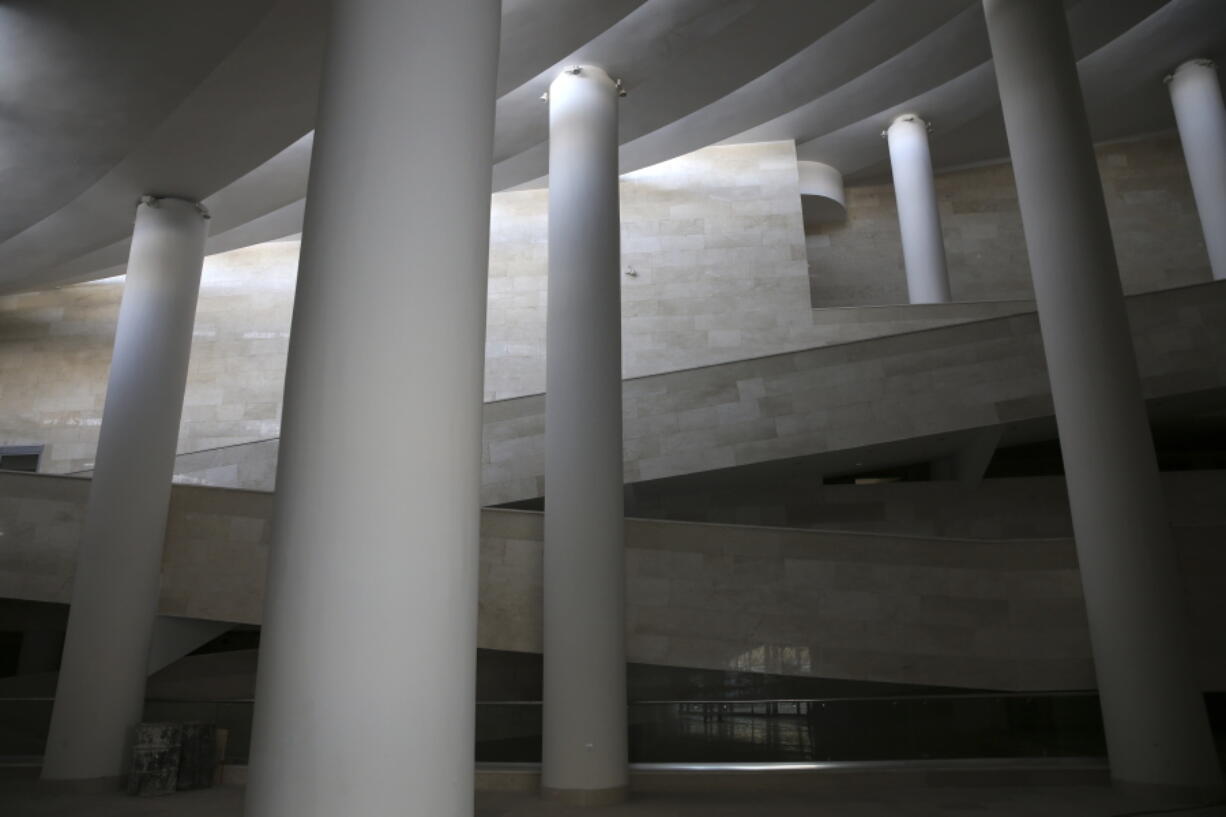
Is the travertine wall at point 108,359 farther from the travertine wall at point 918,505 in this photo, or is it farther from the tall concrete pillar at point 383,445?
the tall concrete pillar at point 383,445

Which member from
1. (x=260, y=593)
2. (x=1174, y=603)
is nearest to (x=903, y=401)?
(x=1174, y=603)

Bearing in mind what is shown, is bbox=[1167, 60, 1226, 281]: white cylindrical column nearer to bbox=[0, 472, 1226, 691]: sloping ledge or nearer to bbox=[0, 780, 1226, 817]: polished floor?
bbox=[0, 472, 1226, 691]: sloping ledge

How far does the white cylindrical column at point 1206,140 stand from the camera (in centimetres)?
1876

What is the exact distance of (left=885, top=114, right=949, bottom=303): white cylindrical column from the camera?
67.3 ft

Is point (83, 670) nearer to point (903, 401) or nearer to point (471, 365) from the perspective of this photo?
point (471, 365)

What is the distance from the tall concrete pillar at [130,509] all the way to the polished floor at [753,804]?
2.95ft

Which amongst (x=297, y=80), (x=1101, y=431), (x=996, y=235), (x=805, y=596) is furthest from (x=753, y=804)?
(x=996, y=235)

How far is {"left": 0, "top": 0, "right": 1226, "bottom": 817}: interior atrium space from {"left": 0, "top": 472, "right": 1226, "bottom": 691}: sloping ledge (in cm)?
5

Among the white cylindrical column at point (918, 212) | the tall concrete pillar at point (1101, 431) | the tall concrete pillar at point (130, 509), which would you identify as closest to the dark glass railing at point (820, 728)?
the tall concrete pillar at point (130, 509)

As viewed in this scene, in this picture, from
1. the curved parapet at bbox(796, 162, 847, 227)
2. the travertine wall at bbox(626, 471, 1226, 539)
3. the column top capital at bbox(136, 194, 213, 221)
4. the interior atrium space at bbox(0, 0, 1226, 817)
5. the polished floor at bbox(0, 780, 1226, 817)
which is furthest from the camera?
the curved parapet at bbox(796, 162, 847, 227)

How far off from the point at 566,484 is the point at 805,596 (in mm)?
3446

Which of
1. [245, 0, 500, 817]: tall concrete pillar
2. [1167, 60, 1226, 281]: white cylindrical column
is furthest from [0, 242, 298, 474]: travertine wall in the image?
[1167, 60, 1226, 281]: white cylindrical column

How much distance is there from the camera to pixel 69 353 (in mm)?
19703

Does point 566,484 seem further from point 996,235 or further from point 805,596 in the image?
point 996,235
